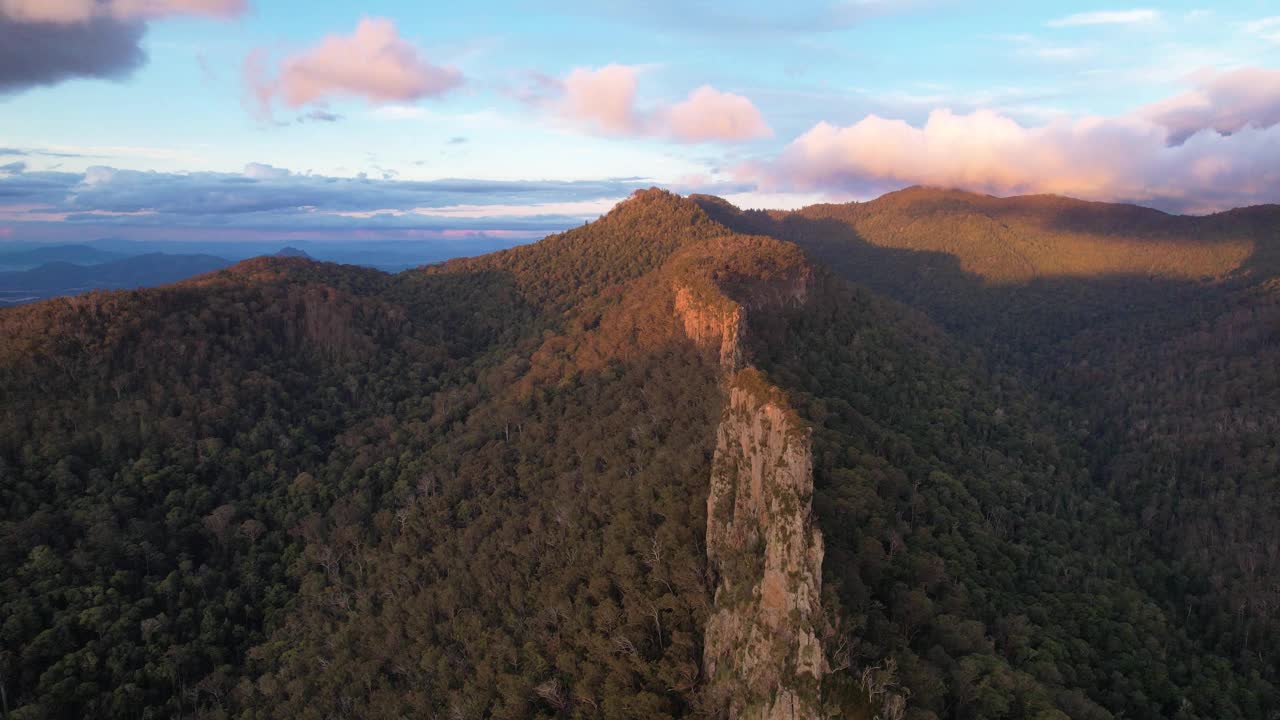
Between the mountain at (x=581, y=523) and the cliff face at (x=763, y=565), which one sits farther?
the mountain at (x=581, y=523)

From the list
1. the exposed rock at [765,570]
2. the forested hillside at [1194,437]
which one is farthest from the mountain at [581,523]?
the forested hillside at [1194,437]

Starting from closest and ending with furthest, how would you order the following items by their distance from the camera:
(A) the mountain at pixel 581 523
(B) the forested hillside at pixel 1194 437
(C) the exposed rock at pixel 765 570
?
(C) the exposed rock at pixel 765 570, (A) the mountain at pixel 581 523, (B) the forested hillside at pixel 1194 437

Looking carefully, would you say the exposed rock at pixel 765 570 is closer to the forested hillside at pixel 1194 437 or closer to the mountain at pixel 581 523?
the mountain at pixel 581 523

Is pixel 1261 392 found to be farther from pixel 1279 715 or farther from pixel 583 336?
pixel 583 336

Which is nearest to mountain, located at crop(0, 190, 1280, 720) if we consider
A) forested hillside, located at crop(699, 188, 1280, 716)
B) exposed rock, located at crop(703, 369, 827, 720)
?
exposed rock, located at crop(703, 369, 827, 720)

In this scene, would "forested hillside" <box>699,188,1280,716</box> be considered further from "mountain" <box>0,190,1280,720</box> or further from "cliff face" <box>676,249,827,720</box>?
"cliff face" <box>676,249,827,720</box>

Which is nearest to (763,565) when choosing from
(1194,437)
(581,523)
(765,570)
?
(765,570)

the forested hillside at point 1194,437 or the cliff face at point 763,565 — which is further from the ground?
the cliff face at point 763,565
